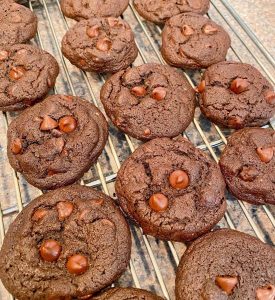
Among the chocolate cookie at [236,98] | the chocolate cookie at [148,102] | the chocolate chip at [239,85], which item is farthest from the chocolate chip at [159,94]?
the chocolate chip at [239,85]

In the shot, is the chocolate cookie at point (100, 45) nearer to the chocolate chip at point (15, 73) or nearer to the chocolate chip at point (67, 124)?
the chocolate chip at point (15, 73)

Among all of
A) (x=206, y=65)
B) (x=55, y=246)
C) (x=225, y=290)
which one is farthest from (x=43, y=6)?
(x=225, y=290)

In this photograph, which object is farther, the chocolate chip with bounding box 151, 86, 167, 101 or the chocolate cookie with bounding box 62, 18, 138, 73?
the chocolate cookie with bounding box 62, 18, 138, 73

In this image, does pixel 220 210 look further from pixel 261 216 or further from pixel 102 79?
pixel 102 79

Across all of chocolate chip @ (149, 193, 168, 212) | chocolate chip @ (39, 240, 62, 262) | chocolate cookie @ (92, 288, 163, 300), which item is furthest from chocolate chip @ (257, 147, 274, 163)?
chocolate chip @ (39, 240, 62, 262)

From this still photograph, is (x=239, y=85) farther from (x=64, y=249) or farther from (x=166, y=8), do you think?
(x=64, y=249)

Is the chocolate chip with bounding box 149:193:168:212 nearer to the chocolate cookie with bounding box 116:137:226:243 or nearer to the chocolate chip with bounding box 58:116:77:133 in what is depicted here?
the chocolate cookie with bounding box 116:137:226:243

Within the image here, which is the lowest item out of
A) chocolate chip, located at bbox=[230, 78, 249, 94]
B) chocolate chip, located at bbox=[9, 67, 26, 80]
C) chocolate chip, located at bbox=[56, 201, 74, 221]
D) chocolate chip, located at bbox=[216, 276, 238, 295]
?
chocolate chip, located at bbox=[56, 201, 74, 221]
